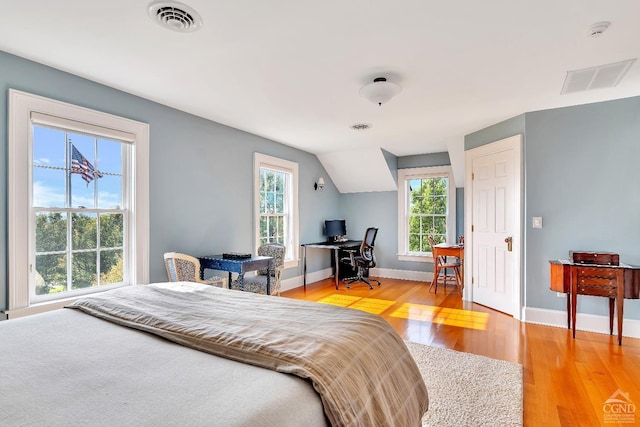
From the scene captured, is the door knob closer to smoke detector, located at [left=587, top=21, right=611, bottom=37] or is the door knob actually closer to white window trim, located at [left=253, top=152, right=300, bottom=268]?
smoke detector, located at [left=587, top=21, right=611, bottom=37]

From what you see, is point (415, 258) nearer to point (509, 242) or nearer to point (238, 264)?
point (509, 242)

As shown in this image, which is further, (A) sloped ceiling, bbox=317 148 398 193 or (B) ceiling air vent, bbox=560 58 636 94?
(A) sloped ceiling, bbox=317 148 398 193

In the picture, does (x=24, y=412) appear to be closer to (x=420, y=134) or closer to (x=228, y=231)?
(x=228, y=231)

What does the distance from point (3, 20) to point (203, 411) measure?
2594 millimetres

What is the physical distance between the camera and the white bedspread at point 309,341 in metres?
1.06

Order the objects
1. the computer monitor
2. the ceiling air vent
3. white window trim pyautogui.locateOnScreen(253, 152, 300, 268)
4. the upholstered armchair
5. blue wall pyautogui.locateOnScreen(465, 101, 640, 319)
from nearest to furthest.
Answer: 1. the ceiling air vent
2. blue wall pyautogui.locateOnScreen(465, 101, 640, 319)
3. the upholstered armchair
4. white window trim pyautogui.locateOnScreen(253, 152, 300, 268)
5. the computer monitor

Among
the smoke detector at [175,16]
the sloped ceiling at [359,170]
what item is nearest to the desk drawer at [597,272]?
the sloped ceiling at [359,170]

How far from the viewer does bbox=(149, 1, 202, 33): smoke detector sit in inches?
72.9

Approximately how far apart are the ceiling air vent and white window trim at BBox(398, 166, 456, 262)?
2934 mm

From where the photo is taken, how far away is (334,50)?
2348 millimetres

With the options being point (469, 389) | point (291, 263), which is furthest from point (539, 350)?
point (291, 263)

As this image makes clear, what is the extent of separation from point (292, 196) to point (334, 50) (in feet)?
11.1

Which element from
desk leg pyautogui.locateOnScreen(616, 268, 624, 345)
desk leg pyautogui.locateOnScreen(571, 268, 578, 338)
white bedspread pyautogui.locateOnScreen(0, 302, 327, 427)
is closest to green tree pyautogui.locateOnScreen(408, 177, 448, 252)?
desk leg pyautogui.locateOnScreen(571, 268, 578, 338)

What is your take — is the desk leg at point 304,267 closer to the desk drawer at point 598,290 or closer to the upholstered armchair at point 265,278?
the upholstered armchair at point 265,278
